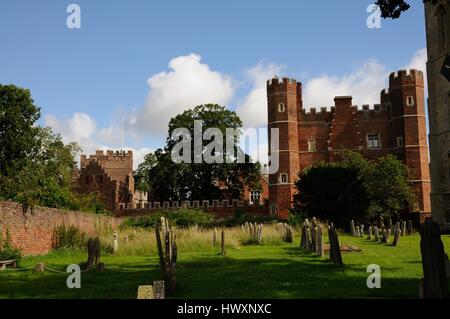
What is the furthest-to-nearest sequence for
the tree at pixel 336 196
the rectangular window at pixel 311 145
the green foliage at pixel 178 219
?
1. the rectangular window at pixel 311 145
2. the green foliage at pixel 178 219
3. the tree at pixel 336 196

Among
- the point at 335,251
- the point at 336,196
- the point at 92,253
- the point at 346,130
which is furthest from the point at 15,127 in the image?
the point at 346,130

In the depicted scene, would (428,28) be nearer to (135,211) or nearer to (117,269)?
(117,269)

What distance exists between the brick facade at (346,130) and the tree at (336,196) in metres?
12.3

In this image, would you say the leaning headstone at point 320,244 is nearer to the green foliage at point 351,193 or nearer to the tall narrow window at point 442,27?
the tall narrow window at point 442,27

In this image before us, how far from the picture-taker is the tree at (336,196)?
37.5 meters

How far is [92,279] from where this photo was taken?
13609mm

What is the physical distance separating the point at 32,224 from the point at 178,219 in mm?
20994

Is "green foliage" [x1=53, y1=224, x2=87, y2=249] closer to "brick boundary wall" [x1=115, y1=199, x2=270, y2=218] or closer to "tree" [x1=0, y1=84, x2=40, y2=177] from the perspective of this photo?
"tree" [x1=0, y1=84, x2=40, y2=177]

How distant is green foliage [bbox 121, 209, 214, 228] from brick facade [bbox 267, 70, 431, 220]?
34.2 ft

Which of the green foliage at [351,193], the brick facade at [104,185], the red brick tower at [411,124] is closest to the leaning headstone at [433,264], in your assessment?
the green foliage at [351,193]

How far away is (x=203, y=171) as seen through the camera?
54.2 metres

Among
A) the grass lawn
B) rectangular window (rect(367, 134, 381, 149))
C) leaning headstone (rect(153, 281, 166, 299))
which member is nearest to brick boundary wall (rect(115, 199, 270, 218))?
rectangular window (rect(367, 134, 381, 149))

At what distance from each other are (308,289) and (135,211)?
46.2 m

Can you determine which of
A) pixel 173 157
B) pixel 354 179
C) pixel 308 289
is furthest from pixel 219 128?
pixel 308 289
